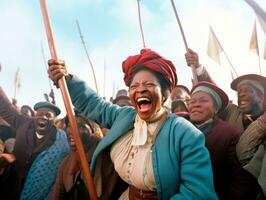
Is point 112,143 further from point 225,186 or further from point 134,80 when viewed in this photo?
point 225,186

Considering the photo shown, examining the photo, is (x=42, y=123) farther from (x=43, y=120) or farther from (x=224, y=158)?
(x=224, y=158)

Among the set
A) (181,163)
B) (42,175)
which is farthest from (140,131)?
(42,175)

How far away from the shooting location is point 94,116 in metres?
2.72

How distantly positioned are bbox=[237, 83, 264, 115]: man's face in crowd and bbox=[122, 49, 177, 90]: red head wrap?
5.09 feet

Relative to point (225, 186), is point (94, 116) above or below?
above

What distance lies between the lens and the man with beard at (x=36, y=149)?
4402 mm

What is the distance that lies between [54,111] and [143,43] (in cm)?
254

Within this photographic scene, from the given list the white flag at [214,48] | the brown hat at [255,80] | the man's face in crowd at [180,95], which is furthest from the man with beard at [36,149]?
the white flag at [214,48]

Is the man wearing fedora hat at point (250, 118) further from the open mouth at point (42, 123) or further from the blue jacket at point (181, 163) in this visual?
the open mouth at point (42, 123)

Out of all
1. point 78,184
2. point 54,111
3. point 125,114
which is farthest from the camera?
point 54,111

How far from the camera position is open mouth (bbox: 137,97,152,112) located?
7.61 ft

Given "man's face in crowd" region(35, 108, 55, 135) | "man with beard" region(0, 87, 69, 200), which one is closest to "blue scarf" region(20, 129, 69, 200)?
"man with beard" region(0, 87, 69, 200)

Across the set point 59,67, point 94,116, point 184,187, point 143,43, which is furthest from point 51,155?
point 143,43

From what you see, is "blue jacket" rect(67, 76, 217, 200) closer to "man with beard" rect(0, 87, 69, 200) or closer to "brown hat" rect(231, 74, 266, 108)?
"brown hat" rect(231, 74, 266, 108)
